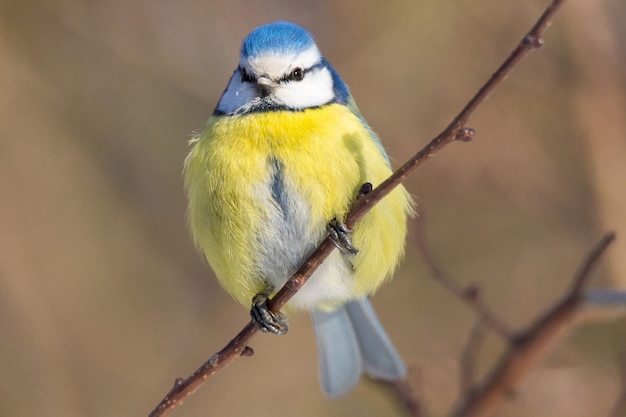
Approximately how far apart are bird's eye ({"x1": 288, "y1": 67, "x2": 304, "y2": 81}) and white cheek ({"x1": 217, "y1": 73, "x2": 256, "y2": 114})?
0.14 metres

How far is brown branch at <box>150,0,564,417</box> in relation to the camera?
1580 mm

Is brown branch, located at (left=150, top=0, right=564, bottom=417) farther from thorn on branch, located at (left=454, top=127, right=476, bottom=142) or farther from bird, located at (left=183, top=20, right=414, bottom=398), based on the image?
bird, located at (left=183, top=20, right=414, bottom=398)

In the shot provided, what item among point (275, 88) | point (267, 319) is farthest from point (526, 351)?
point (275, 88)

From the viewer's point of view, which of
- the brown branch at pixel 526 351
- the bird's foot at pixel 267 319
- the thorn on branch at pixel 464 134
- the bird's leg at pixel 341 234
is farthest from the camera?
the bird's foot at pixel 267 319

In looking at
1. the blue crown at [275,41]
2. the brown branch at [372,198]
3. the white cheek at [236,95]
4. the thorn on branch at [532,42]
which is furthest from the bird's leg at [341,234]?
the thorn on branch at [532,42]

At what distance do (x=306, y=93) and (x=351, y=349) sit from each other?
110 cm

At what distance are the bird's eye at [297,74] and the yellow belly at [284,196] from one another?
16 centimetres

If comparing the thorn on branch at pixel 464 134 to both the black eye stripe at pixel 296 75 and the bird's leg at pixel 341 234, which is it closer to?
the bird's leg at pixel 341 234

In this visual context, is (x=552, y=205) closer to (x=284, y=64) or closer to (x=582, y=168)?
(x=582, y=168)

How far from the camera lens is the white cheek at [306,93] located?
2.58 metres

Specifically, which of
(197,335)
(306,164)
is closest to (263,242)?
(306,164)

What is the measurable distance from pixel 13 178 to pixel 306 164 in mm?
2243

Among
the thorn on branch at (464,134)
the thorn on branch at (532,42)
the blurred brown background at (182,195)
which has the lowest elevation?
the blurred brown background at (182,195)

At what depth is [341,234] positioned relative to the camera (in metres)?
2.36
